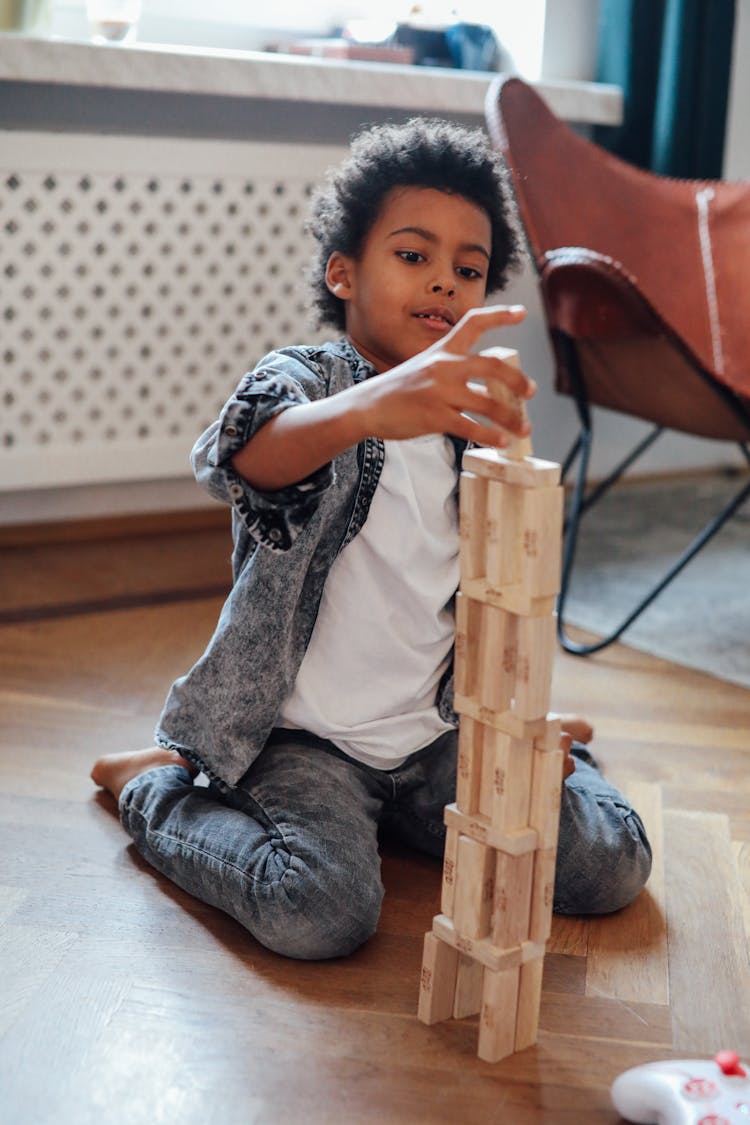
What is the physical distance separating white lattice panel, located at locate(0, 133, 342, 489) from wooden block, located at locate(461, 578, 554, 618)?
128cm

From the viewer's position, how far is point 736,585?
7.20ft

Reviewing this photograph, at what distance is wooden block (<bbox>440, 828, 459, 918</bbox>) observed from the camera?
Answer: 94 centimetres

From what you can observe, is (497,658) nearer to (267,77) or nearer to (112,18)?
(267,77)

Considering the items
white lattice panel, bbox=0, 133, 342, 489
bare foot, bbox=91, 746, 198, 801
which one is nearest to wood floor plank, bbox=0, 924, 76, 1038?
bare foot, bbox=91, 746, 198, 801

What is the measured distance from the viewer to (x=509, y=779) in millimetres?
896

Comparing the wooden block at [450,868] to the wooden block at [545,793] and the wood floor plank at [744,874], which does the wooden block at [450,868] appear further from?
the wood floor plank at [744,874]

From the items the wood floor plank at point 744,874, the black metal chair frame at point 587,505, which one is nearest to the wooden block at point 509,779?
the wood floor plank at point 744,874

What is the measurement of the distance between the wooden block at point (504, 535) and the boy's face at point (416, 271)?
340 millimetres

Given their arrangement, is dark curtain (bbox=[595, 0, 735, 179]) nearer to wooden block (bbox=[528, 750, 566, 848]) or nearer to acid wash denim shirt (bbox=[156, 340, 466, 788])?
→ acid wash denim shirt (bbox=[156, 340, 466, 788])

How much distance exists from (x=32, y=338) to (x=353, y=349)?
1085 mm

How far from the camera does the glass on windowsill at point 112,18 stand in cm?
215

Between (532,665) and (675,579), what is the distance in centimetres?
139

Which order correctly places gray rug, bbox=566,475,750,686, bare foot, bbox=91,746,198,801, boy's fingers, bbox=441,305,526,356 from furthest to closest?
gray rug, bbox=566,475,750,686 → bare foot, bbox=91,746,198,801 → boy's fingers, bbox=441,305,526,356

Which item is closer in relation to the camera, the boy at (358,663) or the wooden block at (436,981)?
the wooden block at (436,981)
